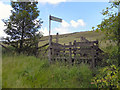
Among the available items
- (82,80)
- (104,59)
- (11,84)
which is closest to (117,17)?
(104,59)

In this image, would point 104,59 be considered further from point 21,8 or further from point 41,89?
point 21,8

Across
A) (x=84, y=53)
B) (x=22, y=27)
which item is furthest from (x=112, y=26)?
(x=22, y=27)

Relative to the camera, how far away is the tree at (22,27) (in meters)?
11.6

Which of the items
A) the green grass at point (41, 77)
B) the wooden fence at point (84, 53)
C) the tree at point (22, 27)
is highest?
the tree at point (22, 27)

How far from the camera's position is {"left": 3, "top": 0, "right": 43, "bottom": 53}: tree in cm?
1162

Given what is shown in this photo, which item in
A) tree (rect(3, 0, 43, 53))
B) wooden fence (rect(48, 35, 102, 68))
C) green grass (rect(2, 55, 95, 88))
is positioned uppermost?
tree (rect(3, 0, 43, 53))

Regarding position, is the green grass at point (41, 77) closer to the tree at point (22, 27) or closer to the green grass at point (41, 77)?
the green grass at point (41, 77)

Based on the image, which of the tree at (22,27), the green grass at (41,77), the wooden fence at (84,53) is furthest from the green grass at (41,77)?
the tree at (22,27)

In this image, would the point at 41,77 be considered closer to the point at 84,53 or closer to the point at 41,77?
the point at 41,77

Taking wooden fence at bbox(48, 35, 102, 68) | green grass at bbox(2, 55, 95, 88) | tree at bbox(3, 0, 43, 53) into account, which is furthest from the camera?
tree at bbox(3, 0, 43, 53)

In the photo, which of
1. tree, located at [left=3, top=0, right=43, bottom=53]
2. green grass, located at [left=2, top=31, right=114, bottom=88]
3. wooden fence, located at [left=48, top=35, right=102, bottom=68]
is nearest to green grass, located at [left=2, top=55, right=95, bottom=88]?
green grass, located at [left=2, top=31, right=114, bottom=88]

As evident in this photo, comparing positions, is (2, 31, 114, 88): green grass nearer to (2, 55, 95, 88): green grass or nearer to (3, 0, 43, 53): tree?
(2, 55, 95, 88): green grass

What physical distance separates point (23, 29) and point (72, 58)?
18.9 feet

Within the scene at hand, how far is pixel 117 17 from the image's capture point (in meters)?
6.50
